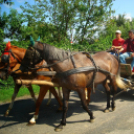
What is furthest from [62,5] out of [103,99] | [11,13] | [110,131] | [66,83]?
[110,131]

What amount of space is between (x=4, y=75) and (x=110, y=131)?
2681 mm

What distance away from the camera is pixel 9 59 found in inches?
124

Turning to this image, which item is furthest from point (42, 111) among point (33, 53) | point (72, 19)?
point (72, 19)

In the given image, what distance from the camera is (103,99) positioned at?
491 centimetres

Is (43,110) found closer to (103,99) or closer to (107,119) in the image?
(107,119)

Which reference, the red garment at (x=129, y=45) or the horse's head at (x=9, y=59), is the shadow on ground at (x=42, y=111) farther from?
the red garment at (x=129, y=45)

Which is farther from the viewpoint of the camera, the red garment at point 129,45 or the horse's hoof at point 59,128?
the red garment at point 129,45

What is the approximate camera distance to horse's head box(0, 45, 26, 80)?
3.13 m

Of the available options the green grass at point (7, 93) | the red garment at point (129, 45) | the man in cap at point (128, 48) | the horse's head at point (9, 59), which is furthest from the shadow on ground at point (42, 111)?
the red garment at point (129, 45)

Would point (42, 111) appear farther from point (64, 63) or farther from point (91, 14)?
point (91, 14)

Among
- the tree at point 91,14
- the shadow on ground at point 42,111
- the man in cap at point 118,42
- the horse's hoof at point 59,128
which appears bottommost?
the shadow on ground at point 42,111

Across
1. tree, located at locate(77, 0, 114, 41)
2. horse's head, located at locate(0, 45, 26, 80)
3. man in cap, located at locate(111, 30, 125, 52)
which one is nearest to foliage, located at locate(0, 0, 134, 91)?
tree, located at locate(77, 0, 114, 41)

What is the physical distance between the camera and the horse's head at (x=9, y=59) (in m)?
3.13

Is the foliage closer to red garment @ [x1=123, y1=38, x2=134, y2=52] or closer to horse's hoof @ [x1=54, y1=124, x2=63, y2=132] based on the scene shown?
red garment @ [x1=123, y1=38, x2=134, y2=52]
